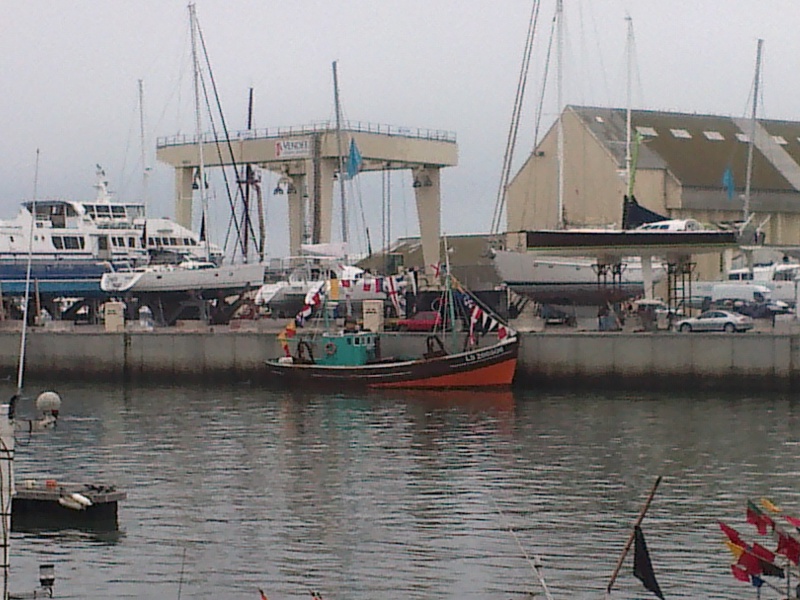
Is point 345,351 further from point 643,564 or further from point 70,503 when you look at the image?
point 643,564

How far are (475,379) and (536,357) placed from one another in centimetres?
210

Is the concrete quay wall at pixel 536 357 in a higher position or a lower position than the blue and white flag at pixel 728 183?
lower

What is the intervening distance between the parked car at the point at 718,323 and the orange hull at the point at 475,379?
21.2ft

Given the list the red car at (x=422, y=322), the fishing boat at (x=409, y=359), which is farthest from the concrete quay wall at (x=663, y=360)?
the red car at (x=422, y=322)

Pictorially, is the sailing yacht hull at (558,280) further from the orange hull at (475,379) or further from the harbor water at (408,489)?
the harbor water at (408,489)

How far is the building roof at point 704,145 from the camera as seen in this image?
79562mm

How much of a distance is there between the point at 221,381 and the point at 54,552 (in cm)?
3192

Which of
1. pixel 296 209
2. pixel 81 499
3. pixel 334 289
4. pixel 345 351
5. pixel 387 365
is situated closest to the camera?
pixel 81 499

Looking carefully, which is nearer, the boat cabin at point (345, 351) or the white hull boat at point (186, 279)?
the boat cabin at point (345, 351)

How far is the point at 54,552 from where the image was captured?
24984 mm

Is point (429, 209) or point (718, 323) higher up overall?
point (429, 209)

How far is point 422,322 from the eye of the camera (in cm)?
5844

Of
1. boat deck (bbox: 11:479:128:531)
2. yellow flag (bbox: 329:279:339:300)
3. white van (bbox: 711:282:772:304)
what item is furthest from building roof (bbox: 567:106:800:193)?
boat deck (bbox: 11:479:128:531)

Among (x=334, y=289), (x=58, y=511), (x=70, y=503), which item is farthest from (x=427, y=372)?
(x=70, y=503)
